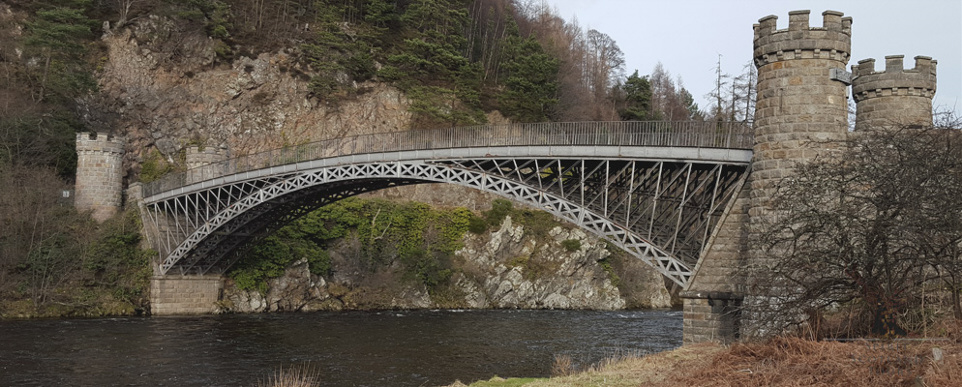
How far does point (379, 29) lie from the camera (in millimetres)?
59188

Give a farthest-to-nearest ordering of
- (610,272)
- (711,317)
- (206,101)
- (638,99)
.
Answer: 1. (638,99)
2. (206,101)
3. (610,272)
4. (711,317)

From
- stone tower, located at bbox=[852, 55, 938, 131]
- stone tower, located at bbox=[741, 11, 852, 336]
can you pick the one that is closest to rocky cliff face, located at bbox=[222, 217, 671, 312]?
stone tower, located at bbox=[852, 55, 938, 131]

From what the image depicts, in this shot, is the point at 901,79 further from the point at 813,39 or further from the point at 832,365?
the point at 832,365

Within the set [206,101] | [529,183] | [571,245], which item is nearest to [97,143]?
[206,101]

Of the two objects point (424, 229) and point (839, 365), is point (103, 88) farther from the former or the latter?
point (839, 365)

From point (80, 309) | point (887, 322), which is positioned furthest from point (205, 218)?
point (887, 322)

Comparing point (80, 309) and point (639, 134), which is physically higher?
point (639, 134)

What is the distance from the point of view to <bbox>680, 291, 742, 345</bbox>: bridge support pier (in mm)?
19750

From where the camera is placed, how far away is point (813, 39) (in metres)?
18.9

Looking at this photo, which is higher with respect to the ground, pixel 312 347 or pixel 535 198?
pixel 535 198

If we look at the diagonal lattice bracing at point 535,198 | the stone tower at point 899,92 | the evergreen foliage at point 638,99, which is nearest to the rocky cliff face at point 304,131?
the diagonal lattice bracing at point 535,198

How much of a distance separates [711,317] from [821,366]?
1042 centimetres

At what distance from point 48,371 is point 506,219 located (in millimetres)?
31562

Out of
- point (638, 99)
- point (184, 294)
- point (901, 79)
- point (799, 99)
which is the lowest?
point (184, 294)
